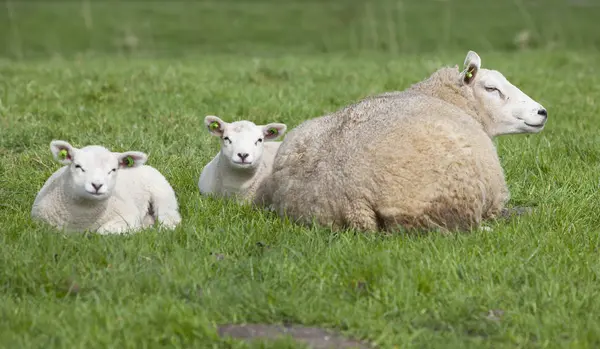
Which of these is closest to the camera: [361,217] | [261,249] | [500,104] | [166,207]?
[261,249]

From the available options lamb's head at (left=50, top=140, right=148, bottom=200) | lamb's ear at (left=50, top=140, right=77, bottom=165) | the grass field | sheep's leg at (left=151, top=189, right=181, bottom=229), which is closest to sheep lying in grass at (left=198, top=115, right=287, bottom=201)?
the grass field

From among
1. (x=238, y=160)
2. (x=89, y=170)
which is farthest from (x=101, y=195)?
(x=238, y=160)

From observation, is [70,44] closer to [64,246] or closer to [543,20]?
[543,20]

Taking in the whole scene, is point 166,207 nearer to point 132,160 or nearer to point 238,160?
point 132,160

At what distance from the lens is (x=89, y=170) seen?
6277mm

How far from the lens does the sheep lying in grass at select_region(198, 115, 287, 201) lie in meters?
7.22

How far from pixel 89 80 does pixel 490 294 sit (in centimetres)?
788

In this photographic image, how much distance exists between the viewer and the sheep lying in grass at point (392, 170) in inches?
242

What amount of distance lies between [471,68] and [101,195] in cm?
310

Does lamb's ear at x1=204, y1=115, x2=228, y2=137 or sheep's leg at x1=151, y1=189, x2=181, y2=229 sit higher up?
lamb's ear at x1=204, y1=115, x2=228, y2=137

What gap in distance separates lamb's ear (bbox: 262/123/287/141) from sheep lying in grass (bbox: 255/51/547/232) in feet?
1.45

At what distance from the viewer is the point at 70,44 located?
24.9 m

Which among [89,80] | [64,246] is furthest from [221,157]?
[89,80]

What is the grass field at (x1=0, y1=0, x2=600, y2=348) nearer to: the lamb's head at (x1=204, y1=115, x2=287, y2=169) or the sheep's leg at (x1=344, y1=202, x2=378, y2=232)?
the sheep's leg at (x1=344, y1=202, x2=378, y2=232)
